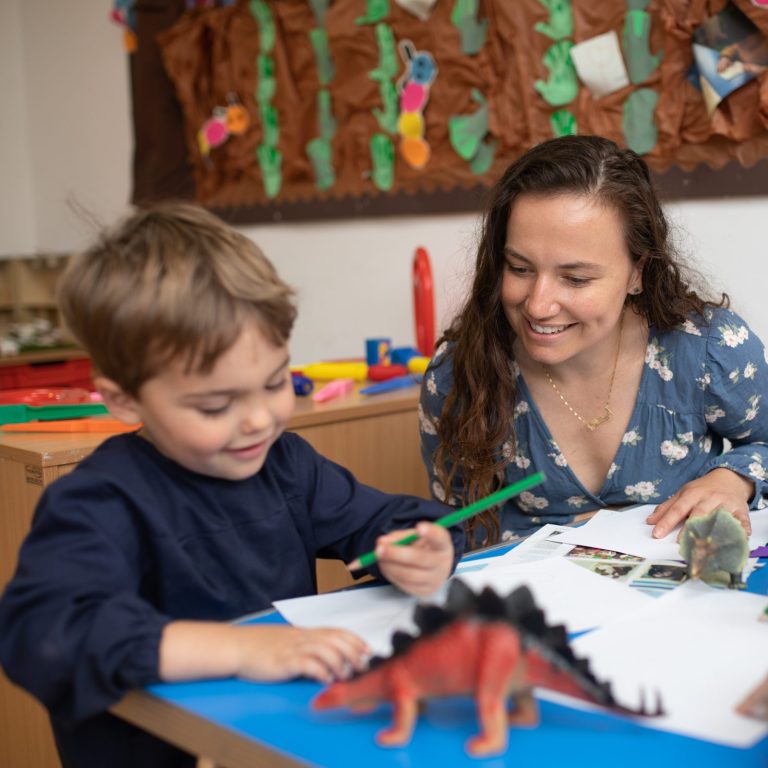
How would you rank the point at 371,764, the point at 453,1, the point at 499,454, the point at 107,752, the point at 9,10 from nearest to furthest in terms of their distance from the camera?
1. the point at 371,764
2. the point at 107,752
3. the point at 499,454
4. the point at 453,1
5. the point at 9,10

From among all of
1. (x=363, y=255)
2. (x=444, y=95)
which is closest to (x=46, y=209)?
(x=363, y=255)

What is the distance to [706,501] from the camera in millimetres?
1229

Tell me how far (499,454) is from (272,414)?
65 cm

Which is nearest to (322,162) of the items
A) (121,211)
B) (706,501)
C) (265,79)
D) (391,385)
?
(265,79)

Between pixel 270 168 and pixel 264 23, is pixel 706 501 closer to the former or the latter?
pixel 270 168

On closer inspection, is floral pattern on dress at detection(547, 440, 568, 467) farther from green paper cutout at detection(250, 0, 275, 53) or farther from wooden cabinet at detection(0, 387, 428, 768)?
green paper cutout at detection(250, 0, 275, 53)

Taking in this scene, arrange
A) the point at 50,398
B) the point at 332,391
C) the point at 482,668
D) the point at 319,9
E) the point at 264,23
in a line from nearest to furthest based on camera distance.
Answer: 1. the point at 482,668
2. the point at 50,398
3. the point at 332,391
4. the point at 319,9
5. the point at 264,23

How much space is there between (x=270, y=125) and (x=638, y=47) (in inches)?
46.6

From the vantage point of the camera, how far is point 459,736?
69cm

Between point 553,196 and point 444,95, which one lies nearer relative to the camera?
point 553,196

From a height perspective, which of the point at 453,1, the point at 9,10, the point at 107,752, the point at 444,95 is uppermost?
the point at 9,10

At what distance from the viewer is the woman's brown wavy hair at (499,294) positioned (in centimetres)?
140

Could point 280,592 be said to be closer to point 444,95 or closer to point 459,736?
point 459,736

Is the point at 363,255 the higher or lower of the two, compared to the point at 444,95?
lower
